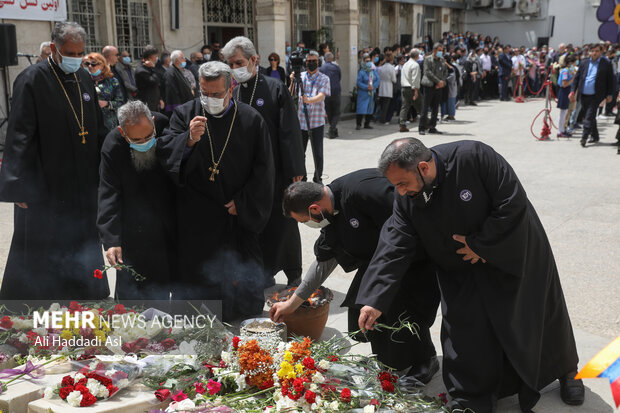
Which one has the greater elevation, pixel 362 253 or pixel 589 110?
pixel 589 110

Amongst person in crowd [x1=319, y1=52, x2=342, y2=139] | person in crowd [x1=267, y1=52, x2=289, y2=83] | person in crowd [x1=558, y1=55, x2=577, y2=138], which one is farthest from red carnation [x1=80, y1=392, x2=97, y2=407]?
person in crowd [x1=558, y1=55, x2=577, y2=138]

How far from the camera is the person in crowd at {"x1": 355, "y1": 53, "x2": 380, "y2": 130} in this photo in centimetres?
1488

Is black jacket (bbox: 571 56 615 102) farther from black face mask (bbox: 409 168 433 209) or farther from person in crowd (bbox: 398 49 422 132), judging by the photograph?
black face mask (bbox: 409 168 433 209)

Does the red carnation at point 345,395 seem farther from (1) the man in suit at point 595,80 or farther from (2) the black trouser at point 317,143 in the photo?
(1) the man in suit at point 595,80

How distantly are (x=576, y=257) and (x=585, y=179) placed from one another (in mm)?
3793

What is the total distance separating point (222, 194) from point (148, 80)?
19.9 ft

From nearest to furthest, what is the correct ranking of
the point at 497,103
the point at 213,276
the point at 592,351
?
the point at 592,351 → the point at 213,276 → the point at 497,103

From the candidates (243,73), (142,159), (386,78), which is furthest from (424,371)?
(386,78)

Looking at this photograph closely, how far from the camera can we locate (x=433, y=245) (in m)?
3.24

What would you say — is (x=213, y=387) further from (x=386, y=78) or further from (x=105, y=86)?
(x=386, y=78)

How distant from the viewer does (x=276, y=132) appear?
5074mm

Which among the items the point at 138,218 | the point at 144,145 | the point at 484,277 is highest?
the point at 144,145

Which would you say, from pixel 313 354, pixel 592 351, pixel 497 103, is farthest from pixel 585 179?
pixel 497 103

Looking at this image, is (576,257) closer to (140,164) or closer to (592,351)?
(592,351)
